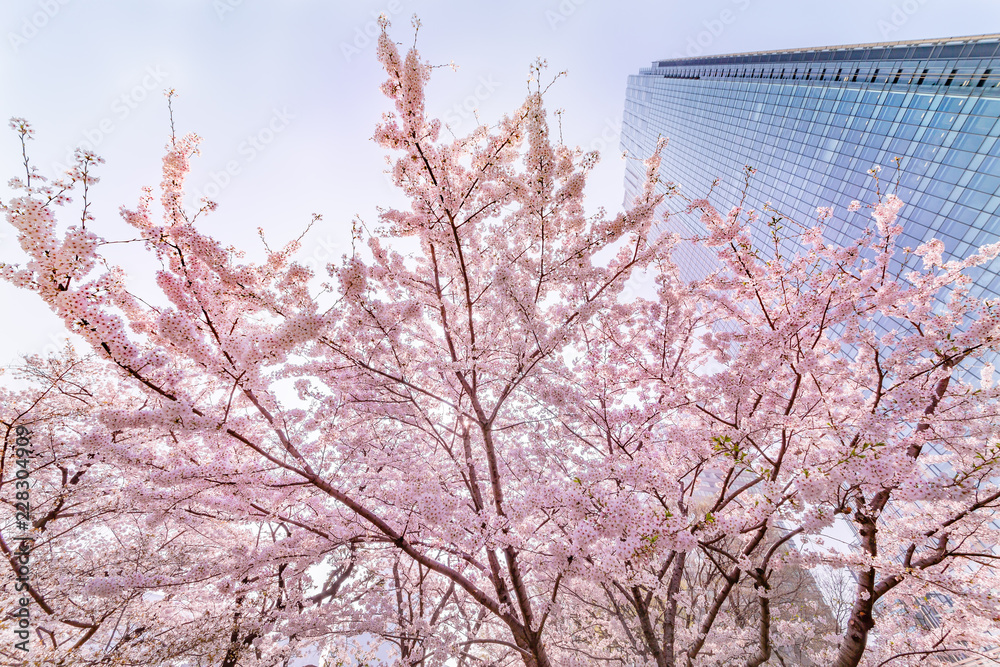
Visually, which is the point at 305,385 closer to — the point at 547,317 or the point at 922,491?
the point at 547,317

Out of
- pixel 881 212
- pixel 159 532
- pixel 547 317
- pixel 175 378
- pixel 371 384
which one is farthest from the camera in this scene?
pixel 159 532

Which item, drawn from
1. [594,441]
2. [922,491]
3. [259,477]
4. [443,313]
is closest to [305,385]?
[259,477]

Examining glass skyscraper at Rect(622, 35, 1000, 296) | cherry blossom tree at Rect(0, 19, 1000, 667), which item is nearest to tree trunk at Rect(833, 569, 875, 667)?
cherry blossom tree at Rect(0, 19, 1000, 667)

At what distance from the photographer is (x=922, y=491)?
170 inches

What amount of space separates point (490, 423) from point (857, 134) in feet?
181

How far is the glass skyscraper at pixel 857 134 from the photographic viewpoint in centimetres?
2856

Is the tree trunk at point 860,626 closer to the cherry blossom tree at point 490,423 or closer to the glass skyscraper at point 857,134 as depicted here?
the cherry blossom tree at point 490,423

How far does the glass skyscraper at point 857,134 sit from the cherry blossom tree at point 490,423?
28.0ft

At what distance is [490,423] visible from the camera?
18.1ft

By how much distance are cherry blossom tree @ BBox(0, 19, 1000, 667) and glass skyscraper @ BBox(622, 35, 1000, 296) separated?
8532 millimetres

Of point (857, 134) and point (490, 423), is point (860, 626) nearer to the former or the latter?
point (490, 423)

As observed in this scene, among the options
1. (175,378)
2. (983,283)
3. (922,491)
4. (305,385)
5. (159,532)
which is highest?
(983,283)

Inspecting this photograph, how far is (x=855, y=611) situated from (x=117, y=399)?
13496 mm

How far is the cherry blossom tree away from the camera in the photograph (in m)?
3.79
